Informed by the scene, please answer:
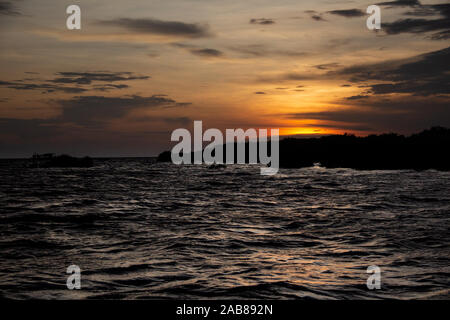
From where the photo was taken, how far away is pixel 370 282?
27.8ft

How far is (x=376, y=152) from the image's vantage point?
81.3 metres

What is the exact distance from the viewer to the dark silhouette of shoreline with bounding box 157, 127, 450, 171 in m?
69.1

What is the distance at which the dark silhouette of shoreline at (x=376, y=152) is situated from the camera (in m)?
69.1
